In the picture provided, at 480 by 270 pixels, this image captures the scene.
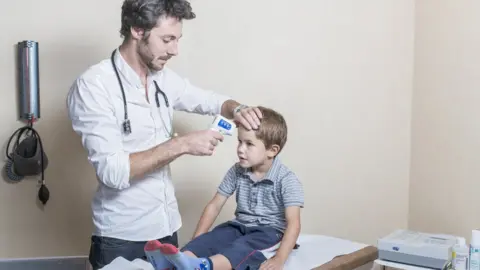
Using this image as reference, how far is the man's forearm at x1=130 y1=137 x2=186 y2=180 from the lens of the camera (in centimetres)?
189

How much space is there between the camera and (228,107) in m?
2.28

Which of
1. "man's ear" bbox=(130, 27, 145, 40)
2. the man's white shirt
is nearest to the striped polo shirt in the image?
the man's white shirt

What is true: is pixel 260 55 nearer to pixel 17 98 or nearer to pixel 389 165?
pixel 389 165

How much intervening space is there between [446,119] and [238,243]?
123cm

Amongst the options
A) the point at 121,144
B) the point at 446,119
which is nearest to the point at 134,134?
the point at 121,144

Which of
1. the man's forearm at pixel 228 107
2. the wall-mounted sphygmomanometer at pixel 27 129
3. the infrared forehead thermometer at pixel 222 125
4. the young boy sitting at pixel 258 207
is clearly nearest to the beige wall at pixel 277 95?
the wall-mounted sphygmomanometer at pixel 27 129

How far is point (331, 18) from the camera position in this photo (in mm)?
2844

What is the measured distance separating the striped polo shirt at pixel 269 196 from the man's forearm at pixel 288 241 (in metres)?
0.08

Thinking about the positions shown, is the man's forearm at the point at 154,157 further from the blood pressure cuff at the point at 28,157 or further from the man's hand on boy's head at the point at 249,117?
the blood pressure cuff at the point at 28,157

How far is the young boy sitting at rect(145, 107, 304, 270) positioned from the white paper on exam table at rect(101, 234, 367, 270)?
79mm

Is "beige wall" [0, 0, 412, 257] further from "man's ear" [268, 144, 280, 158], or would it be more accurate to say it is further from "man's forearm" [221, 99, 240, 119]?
"man's ear" [268, 144, 280, 158]

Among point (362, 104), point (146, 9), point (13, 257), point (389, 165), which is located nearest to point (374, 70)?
point (362, 104)

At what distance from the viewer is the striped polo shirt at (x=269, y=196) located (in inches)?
84.0

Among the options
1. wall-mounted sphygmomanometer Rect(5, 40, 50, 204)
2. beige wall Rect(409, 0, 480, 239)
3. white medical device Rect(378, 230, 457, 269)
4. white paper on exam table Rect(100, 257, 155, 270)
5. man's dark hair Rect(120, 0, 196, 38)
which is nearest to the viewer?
white paper on exam table Rect(100, 257, 155, 270)
